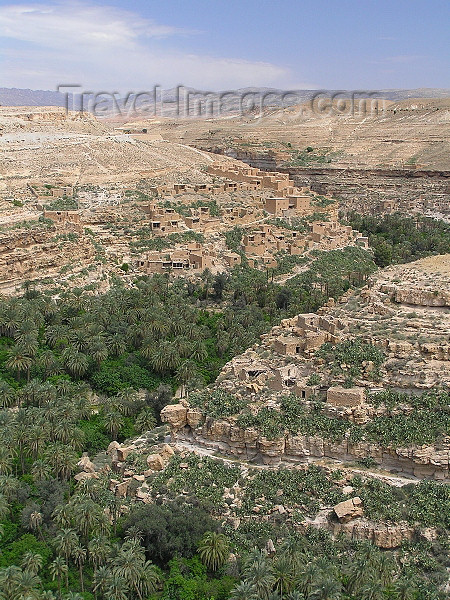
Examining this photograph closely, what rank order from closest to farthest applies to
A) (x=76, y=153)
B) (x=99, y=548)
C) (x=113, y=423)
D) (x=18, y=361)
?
1. (x=99, y=548)
2. (x=113, y=423)
3. (x=18, y=361)
4. (x=76, y=153)

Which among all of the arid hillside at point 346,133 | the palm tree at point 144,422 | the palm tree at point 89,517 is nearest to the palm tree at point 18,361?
the palm tree at point 144,422

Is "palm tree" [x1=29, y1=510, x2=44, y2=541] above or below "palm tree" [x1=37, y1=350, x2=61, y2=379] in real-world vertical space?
below

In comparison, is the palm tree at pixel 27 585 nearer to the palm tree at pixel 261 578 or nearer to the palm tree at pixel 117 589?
the palm tree at pixel 117 589

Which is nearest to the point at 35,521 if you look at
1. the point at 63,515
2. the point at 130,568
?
the point at 63,515

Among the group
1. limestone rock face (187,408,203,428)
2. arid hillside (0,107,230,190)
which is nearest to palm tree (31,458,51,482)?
limestone rock face (187,408,203,428)

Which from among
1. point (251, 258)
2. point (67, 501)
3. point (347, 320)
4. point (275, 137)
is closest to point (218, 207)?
point (251, 258)

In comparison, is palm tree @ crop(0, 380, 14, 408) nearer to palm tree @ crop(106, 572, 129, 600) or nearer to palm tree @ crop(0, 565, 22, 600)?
palm tree @ crop(0, 565, 22, 600)

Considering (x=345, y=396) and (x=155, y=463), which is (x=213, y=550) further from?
(x=345, y=396)
